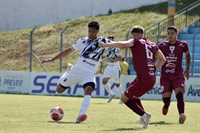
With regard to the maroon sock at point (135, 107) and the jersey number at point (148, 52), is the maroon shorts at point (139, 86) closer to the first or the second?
the maroon sock at point (135, 107)

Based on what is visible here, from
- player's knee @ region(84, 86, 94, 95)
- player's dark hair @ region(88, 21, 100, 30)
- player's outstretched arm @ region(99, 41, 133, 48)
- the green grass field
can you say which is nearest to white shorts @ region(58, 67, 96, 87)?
player's knee @ region(84, 86, 94, 95)

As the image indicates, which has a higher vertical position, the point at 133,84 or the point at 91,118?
the point at 133,84

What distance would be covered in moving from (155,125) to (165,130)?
3.88 ft

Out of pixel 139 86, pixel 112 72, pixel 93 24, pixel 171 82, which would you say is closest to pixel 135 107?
pixel 139 86

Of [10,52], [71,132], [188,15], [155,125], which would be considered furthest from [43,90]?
[71,132]

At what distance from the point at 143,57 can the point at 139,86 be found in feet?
1.93

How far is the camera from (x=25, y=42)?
38.6 meters

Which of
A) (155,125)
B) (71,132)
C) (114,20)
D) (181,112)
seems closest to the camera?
(71,132)

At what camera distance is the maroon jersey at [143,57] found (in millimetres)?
11969

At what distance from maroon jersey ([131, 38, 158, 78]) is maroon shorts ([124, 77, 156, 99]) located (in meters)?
0.10

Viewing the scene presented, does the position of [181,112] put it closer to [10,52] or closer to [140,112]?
[140,112]

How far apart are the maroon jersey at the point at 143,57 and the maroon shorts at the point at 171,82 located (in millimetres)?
2453

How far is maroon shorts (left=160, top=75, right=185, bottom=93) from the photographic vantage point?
14414 millimetres

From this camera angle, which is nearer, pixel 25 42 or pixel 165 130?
pixel 165 130
